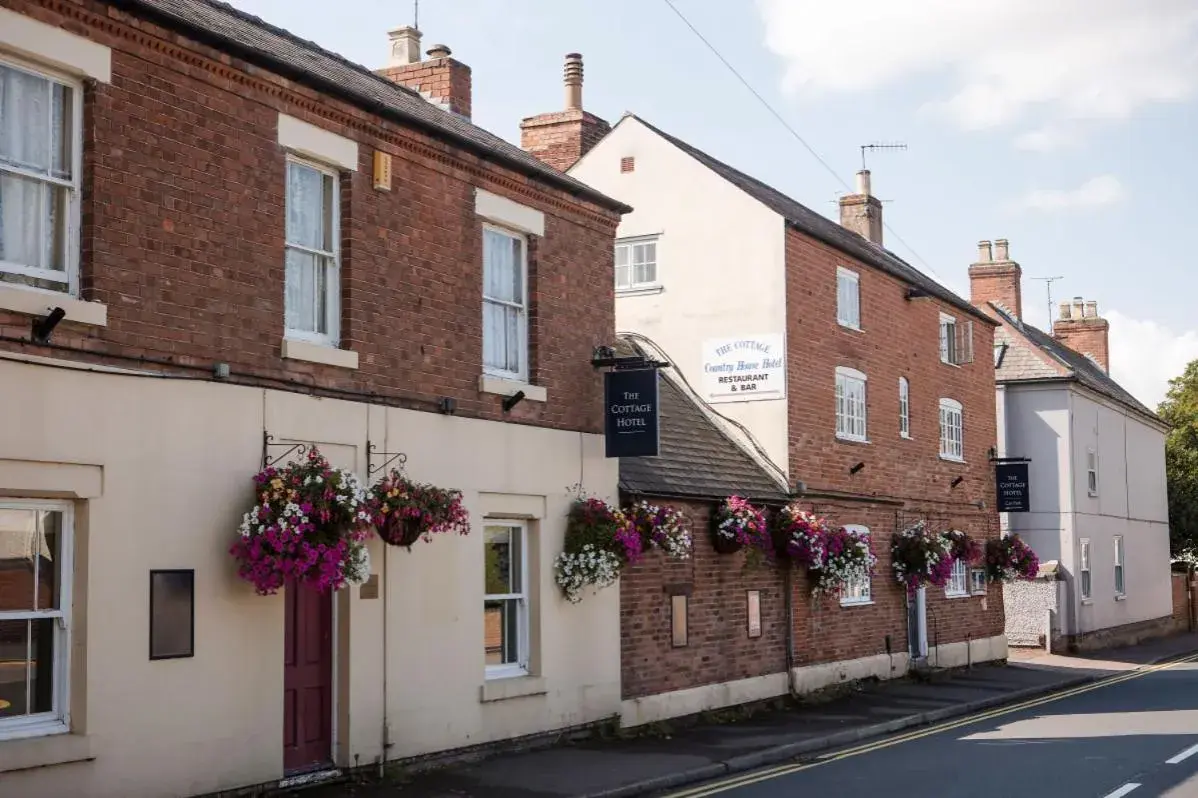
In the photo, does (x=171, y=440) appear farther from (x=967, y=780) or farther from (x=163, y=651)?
(x=967, y=780)

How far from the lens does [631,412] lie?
16.6m

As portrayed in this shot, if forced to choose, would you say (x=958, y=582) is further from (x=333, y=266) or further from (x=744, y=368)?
(x=333, y=266)

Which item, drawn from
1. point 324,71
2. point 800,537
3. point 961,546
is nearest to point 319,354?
point 324,71

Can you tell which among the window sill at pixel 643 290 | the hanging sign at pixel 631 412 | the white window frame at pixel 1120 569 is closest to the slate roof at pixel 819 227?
the window sill at pixel 643 290

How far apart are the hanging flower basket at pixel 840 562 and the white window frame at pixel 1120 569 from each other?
64.2ft

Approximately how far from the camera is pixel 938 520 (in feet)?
91.7

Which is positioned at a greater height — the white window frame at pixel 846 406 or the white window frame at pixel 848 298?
the white window frame at pixel 848 298

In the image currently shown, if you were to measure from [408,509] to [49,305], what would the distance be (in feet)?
12.1

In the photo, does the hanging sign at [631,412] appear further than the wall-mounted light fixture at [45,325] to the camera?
Yes

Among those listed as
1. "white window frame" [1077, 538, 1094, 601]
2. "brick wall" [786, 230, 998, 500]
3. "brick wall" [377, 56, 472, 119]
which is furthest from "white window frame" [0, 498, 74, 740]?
"white window frame" [1077, 538, 1094, 601]

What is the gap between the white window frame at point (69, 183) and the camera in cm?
1036

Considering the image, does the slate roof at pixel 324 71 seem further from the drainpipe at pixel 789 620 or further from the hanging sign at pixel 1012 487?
the hanging sign at pixel 1012 487

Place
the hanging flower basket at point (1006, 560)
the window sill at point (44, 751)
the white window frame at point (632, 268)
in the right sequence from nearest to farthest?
the window sill at point (44, 751)
the white window frame at point (632, 268)
the hanging flower basket at point (1006, 560)

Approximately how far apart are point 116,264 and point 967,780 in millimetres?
9098
